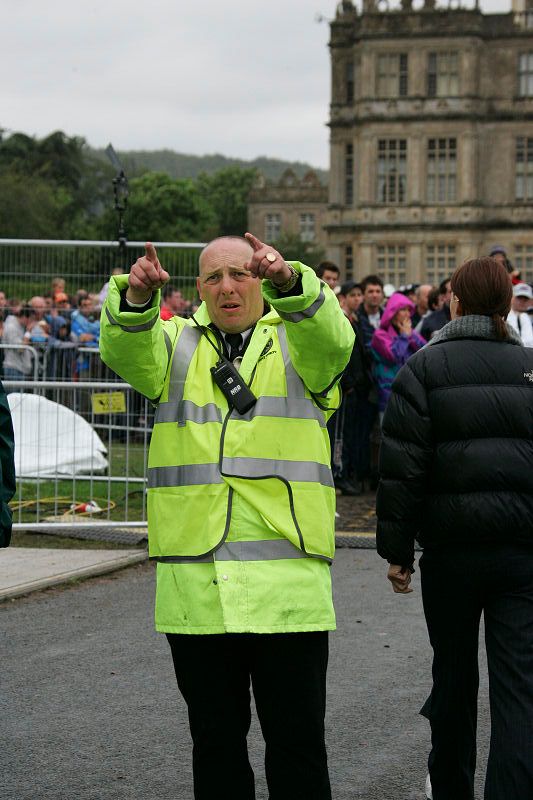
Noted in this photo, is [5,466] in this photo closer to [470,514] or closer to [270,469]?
[270,469]

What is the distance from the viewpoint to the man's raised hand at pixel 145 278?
393 cm

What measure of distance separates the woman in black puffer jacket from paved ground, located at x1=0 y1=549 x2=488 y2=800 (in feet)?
2.24

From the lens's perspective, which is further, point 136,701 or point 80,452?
point 80,452

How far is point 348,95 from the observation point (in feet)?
238

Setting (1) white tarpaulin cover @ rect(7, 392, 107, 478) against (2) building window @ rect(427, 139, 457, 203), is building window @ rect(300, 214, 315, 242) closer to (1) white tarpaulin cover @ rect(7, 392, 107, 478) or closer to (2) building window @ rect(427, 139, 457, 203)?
(2) building window @ rect(427, 139, 457, 203)

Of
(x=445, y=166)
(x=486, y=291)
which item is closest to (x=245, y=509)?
(x=486, y=291)

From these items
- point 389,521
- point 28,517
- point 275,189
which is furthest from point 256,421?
point 275,189

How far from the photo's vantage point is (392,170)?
71312 mm

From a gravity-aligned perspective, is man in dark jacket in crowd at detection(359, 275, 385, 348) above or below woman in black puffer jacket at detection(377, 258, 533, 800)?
above

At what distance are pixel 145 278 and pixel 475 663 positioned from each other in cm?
A: 171

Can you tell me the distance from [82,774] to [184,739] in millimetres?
606

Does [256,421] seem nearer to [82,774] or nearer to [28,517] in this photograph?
[82,774]

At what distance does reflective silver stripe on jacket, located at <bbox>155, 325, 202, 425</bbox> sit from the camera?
13.5 ft

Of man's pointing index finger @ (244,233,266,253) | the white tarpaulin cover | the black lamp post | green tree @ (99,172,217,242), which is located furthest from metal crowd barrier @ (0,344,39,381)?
green tree @ (99,172,217,242)
